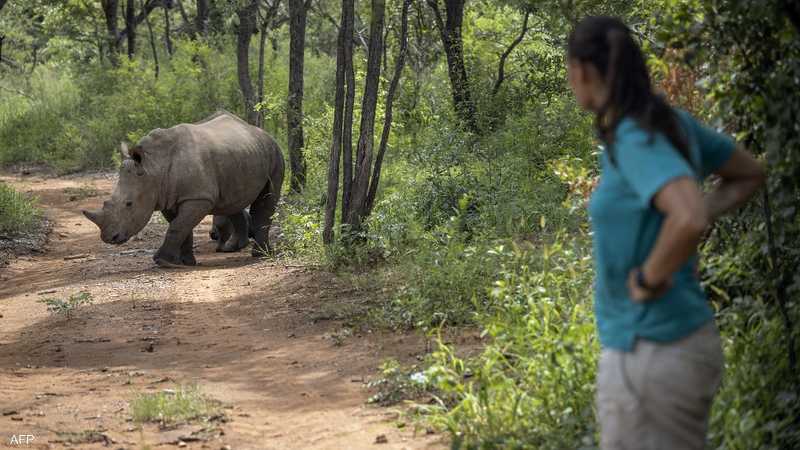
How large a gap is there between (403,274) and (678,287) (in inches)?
246

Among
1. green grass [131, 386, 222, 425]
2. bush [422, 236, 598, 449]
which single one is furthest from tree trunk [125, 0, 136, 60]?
bush [422, 236, 598, 449]

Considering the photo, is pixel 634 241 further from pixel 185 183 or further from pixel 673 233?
pixel 185 183

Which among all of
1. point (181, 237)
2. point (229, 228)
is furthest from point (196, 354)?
point (229, 228)

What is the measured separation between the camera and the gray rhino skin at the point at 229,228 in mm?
14133

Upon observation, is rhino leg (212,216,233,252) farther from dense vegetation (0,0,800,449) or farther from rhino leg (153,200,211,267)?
rhino leg (153,200,211,267)

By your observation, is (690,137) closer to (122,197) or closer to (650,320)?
(650,320)

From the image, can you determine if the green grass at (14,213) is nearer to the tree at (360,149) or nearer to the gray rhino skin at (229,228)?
the gray rhino skin at (229,228)

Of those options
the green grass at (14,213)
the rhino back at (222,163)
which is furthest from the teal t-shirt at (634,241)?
the green grass at (14,213)

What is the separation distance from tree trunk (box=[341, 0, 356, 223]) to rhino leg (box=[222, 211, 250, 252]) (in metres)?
3.24

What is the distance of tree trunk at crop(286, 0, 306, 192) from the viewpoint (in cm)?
1511

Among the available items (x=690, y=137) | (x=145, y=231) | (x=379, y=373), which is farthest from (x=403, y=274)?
(x=145, y=231)

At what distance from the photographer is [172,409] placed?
20.2ft

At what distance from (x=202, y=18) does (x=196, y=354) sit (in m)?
18.1

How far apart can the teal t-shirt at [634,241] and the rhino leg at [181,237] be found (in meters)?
9.70
